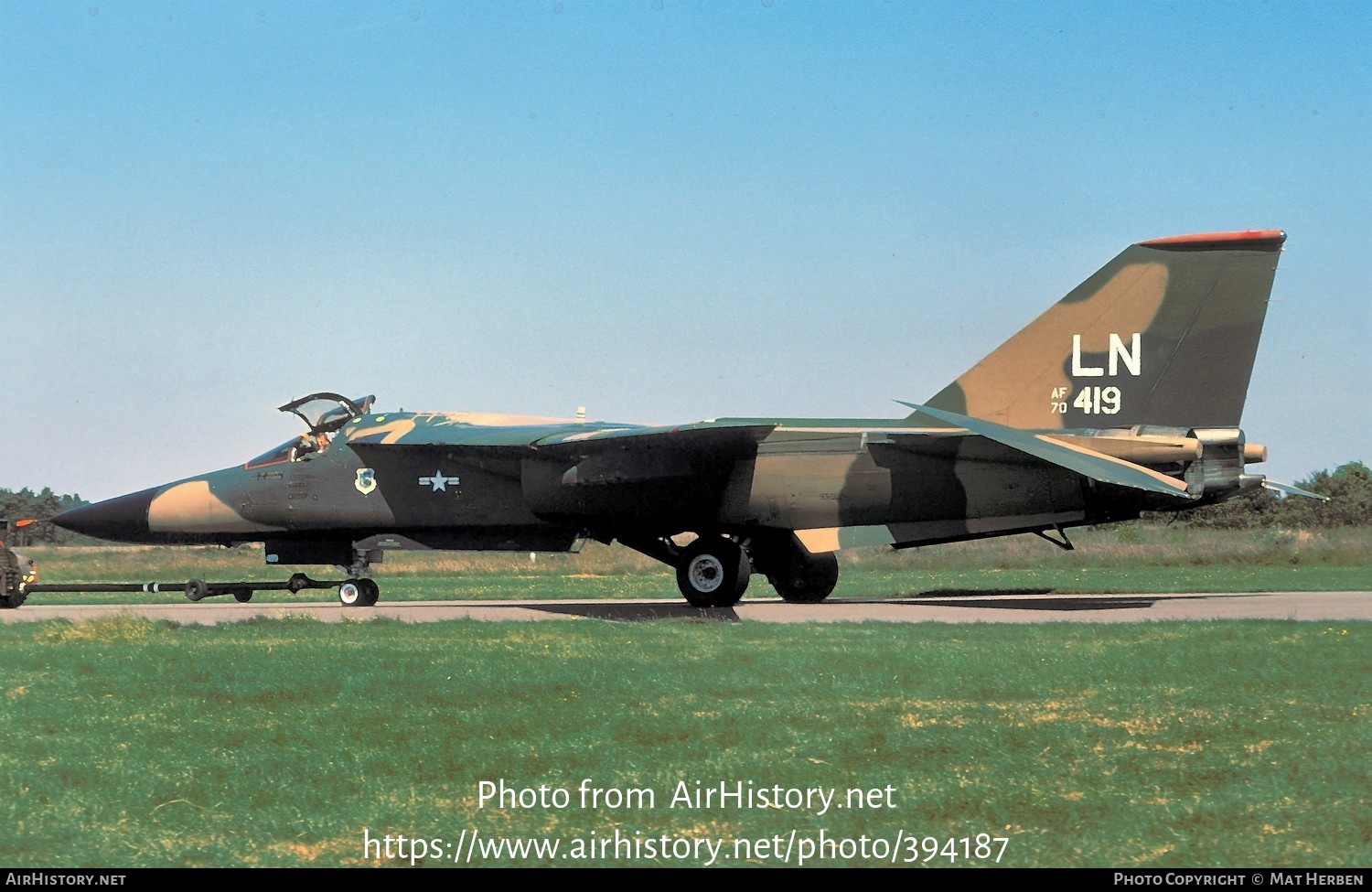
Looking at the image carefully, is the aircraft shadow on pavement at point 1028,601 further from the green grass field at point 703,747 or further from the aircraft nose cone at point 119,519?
the aircraft nose cone at point 119,519

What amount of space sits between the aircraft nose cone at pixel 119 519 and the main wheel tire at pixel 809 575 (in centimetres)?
1026

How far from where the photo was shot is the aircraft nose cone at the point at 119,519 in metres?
21.0

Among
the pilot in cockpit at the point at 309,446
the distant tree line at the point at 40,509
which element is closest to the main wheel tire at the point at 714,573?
the pilot in cockpit at the point at 309,446

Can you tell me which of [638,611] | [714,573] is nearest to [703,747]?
[638,611]

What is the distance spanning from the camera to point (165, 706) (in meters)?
8.84

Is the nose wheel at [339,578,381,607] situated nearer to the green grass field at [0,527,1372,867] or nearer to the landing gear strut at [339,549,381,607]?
the landing gear strut at [339,549,381,607]

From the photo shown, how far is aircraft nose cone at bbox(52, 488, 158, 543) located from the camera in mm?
20969

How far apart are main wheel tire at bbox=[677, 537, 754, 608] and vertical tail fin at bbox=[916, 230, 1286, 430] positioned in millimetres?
3932

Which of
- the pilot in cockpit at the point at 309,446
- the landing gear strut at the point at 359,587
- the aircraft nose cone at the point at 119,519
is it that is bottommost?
the landing gear strut at the point at 359,587

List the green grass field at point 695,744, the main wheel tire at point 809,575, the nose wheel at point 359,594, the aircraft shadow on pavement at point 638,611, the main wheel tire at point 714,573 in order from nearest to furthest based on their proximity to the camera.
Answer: the green grass field at point 695,744
the aircraft shadow on pavement at point 638,611
the main wheel tire at point 714,573
the main wheel tire at point 809,575
the nose wheel at point 359,594

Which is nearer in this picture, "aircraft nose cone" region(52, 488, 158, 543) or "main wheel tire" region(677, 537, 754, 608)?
"main wheel tire" region(677, 537, 754, 608)

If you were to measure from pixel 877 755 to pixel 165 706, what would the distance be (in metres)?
4.92

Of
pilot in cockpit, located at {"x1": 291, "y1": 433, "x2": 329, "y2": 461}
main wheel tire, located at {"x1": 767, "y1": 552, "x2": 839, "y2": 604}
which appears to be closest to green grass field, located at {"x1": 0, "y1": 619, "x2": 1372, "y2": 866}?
main wheel tire, located at {"x1": 767, "y1": 552, "x2": 839, "y2": 604}

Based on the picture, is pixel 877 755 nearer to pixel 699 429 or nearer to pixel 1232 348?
pixel 699 429
